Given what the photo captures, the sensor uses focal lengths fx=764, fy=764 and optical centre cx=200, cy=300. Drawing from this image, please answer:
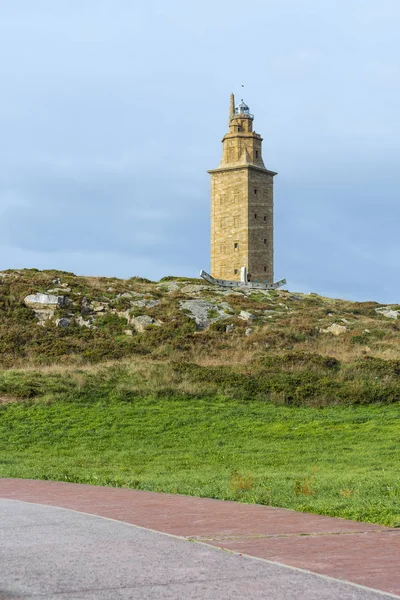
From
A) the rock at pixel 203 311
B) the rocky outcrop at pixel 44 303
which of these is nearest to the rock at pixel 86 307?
the rocky outcrop at pixel 44 303

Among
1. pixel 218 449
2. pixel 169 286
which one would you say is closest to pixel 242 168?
pixel 169 286

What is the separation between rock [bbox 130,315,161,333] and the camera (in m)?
47.0

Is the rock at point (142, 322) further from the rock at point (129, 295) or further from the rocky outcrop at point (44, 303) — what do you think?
the rock at point (129, 295)

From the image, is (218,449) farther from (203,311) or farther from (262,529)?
(203,311)

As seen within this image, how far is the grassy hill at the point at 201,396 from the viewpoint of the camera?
16438mm

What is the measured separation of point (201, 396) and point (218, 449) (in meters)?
7.72

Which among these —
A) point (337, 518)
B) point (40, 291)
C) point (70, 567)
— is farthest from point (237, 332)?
point (70, 567)

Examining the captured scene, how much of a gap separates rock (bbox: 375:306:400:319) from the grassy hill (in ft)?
2.68

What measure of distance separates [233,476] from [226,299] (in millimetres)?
40026

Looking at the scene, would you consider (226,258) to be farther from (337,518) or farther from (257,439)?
(337,518)

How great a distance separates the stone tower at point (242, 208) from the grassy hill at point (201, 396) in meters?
15.7

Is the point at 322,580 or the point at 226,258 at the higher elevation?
the point at 226,258

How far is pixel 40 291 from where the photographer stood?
52625 millimetres

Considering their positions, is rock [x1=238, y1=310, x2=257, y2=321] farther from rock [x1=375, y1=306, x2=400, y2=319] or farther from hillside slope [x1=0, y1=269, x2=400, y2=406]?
rock [x1=375, y1=306, x2=400, y2=319]
